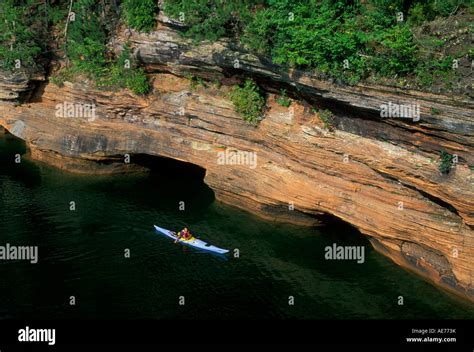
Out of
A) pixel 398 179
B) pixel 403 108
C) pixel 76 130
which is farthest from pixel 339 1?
pixel 76 130

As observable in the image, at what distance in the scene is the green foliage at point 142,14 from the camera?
89.0ft

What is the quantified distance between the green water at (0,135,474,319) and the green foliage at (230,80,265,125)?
5708 mm

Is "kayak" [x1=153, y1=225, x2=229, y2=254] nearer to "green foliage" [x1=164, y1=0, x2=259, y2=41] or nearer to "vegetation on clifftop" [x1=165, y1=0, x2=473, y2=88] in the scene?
"vegetation on clifftop" [x1=165, y1=0, x2=473, y2=88]

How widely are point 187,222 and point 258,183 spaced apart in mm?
4292

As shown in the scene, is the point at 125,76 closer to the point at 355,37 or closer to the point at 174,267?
the point at 174,267

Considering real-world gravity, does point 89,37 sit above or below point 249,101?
above

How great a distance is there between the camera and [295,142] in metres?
24.3

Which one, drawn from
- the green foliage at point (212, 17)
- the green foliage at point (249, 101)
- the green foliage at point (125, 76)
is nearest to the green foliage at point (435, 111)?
the green foliage at point (249, 101)

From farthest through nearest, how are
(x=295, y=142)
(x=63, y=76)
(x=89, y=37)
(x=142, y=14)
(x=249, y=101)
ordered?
(x=63, y=76) → (x=89, y=37) → (x=142, y=14) → (x=249, y=101) → (x=295, y=142)

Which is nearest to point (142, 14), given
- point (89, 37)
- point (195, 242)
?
point (89, 37)

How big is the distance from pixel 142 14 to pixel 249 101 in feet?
23.7

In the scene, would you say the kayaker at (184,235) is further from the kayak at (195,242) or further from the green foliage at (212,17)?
the green foliage at (212,17)

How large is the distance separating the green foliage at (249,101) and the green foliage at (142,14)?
561cm

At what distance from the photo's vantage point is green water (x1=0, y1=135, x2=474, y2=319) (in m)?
21.2
